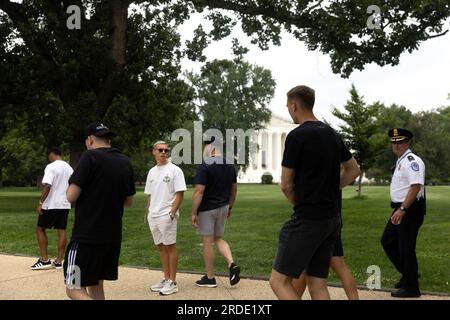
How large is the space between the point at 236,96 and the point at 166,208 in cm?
6337

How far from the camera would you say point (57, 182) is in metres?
8.21

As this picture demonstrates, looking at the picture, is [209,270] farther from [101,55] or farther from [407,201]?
[101,55]

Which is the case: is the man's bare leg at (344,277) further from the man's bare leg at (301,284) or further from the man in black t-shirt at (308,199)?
the man in black t-shirt at (308,199)

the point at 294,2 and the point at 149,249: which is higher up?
the point at 294,2

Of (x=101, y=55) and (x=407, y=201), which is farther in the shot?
(x=101, y=55)

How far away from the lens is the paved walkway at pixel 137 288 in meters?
6.21

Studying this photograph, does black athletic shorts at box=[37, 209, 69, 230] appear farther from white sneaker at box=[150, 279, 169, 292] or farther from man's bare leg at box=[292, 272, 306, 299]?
man's bare leg at box=[292, 272, 306, 299]

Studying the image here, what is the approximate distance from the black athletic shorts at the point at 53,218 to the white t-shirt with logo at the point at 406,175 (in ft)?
16.0

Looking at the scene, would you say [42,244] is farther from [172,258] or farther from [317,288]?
[317,288]

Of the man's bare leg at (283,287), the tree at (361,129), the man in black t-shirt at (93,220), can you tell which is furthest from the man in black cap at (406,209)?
the tree at (361,129)

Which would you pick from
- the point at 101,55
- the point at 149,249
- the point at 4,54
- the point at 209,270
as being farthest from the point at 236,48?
the point at 209,270

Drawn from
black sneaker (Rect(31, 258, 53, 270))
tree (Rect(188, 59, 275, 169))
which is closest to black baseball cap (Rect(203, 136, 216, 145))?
black sneaker (Rect(31, 258, 53, 270))
